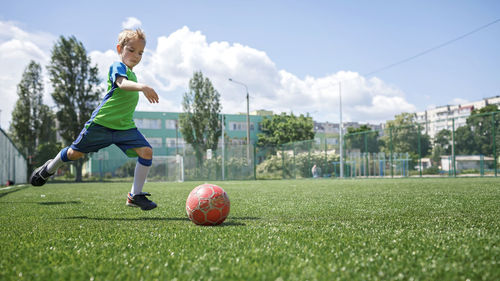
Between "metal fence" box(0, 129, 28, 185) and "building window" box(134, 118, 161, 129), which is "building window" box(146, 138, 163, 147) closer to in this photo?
"building window" box(134, 118, 161, 129)

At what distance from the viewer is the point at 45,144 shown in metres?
39.7

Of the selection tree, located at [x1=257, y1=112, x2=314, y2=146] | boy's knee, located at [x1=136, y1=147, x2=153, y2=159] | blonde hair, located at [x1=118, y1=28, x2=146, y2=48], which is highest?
tree, located at [x1=257, y1=112, x2=314, y2=146]

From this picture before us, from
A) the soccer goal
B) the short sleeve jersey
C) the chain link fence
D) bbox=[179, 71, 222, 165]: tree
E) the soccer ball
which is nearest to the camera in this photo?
the soccer ball

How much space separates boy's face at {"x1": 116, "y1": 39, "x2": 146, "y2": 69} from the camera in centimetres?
507

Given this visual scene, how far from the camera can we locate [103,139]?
199 inches

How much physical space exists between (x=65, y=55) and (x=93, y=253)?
3995 cm

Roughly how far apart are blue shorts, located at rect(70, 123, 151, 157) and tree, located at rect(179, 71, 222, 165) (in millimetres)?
39480

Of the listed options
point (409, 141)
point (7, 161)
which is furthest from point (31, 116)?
point (409, 141)

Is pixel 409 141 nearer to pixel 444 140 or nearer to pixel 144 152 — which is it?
pixel 444 140

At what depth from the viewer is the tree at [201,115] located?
45.2 meters

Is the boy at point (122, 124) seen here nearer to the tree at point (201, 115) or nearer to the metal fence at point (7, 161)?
the metal fence at point (7, 161)

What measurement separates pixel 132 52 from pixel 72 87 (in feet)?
117

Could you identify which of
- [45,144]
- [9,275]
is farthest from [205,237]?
[45,144]

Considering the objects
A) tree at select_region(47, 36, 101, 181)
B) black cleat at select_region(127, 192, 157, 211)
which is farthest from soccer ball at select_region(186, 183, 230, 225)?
tree at select_region(47, 36, 101, 181)
